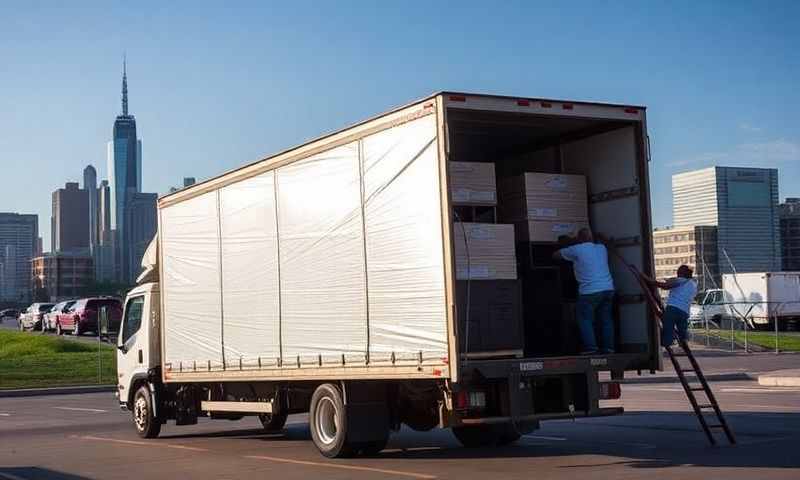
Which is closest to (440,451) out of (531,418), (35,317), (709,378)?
(531,418)

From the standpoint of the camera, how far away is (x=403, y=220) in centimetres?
1271

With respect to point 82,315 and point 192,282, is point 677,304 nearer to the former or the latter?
point 192,282

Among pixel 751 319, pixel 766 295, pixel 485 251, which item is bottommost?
pixel 751 319

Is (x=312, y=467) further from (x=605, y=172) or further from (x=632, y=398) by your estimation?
(x=632, y=398)

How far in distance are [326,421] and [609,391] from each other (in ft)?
11.2

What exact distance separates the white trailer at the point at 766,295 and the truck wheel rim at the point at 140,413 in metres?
Answer: 41.5

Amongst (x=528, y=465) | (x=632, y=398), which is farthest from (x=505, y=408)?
(x=632, y=398)

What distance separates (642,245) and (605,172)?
1.03 meters

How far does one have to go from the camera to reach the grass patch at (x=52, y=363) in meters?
34.6

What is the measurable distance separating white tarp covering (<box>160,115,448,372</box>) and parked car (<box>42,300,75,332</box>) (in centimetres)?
4286

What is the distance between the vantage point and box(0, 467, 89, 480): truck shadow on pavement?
13109 millimetres

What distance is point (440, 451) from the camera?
15094 mm

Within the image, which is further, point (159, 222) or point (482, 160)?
point (159, 222)

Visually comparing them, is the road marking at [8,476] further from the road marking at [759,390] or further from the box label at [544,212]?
the road marking at [759,390]
